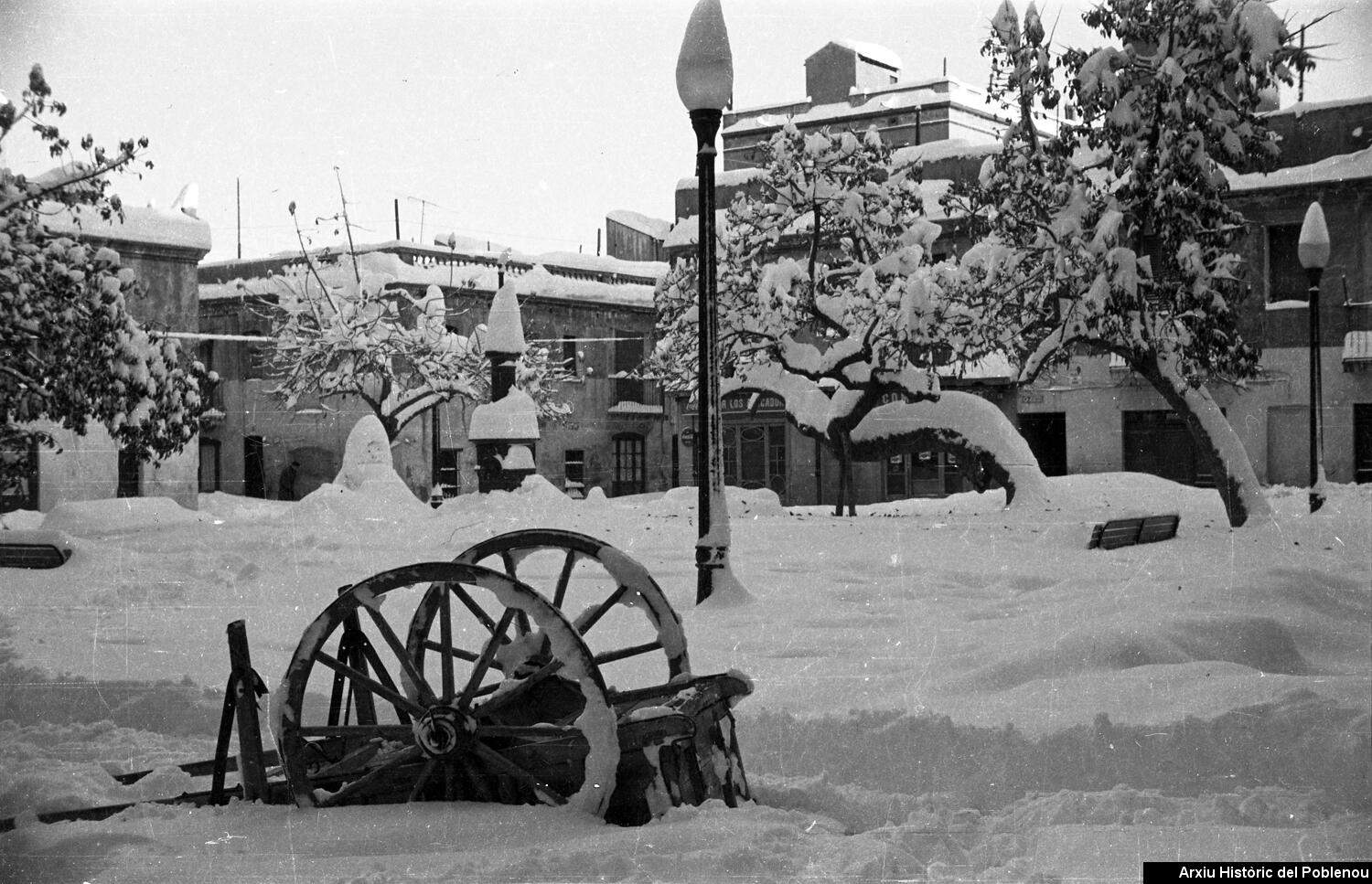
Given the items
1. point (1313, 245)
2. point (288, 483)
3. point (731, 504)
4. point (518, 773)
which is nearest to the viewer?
point (518, 773)

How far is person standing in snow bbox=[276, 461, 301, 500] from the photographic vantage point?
18672 millimetres

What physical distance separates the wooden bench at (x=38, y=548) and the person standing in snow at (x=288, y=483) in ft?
36.5

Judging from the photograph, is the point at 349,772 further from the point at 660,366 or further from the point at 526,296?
the point at 526,296

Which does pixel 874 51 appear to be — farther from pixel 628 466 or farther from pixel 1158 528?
pixel 628 466

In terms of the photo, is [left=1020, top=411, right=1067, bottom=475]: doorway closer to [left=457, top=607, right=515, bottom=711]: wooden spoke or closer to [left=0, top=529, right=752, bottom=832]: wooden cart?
[left=0, top=529, right=752, bottom=832]: wooden cart

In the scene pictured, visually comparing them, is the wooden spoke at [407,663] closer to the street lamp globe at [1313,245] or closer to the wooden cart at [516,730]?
the wooden cart at [516,730]

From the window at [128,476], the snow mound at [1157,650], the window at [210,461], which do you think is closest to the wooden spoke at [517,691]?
the snow mound at [1157,650]

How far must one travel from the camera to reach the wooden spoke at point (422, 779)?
13.6 feet

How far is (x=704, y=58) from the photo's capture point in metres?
7.70

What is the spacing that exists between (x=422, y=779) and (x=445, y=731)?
0.17 m

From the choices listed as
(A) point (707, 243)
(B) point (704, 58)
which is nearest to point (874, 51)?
(B) point (704, 58)

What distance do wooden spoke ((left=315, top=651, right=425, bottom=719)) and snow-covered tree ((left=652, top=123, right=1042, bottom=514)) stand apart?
396 inches

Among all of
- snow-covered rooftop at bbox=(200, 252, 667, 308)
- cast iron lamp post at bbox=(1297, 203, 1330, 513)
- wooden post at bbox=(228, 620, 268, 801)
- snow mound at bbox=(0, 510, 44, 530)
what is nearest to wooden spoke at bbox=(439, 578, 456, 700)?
wooden post at bbox=(228, 620, 268, 801)

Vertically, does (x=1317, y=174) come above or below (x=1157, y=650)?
above
